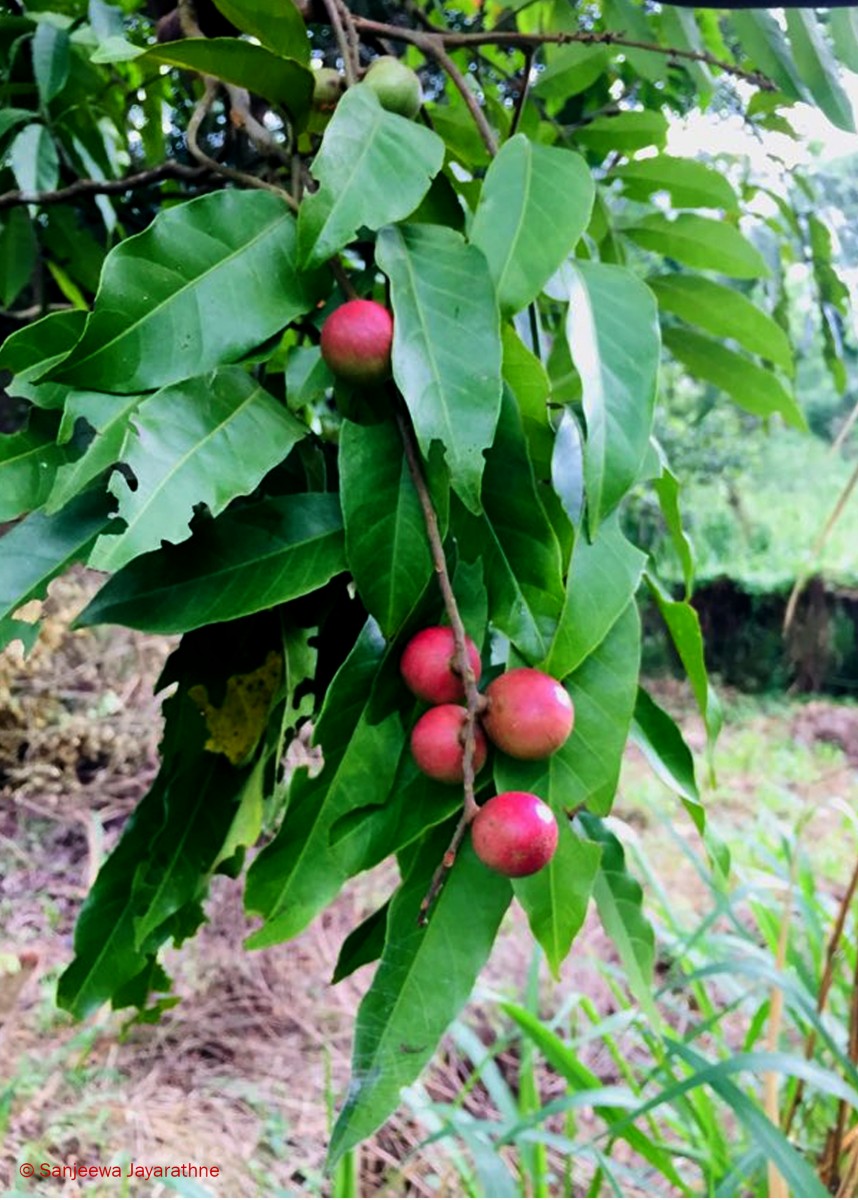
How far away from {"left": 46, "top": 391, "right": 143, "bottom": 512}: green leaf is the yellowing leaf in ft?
0.39

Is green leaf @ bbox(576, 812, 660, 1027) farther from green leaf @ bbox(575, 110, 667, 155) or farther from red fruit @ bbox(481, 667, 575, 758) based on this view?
green leaf @ bbox(575, 110, 667, 155)

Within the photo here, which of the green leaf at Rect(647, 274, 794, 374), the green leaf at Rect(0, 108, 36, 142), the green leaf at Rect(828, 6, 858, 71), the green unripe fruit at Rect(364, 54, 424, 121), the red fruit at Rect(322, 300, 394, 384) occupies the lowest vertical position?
the green leaf at Rect(0, 108, 36, 142)

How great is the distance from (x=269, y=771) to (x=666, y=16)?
45 cm

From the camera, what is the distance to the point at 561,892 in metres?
0.31

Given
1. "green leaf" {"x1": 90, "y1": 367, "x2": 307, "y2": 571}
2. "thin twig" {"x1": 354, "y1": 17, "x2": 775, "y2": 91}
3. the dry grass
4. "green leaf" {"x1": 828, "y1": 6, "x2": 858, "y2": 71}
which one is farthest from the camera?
the dry grass

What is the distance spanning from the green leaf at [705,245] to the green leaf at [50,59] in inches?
12.3

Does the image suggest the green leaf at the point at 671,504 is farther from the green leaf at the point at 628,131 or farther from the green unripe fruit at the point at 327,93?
the green leaf at the point at 628,131

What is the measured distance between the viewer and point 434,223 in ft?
1.11

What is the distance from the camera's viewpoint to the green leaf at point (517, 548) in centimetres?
30

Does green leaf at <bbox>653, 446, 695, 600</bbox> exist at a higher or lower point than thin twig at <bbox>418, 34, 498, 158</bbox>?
lower

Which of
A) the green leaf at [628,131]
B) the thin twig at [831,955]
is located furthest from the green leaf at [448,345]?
the thin twig at [831,955]

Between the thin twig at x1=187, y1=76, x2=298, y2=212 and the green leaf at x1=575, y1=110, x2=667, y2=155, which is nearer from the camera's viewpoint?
the thin twig at x1=187, y1=76, x2=298, y2=212

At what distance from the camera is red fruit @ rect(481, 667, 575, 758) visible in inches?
10.8

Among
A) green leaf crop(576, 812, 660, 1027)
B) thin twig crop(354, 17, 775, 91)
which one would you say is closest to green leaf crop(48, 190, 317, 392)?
thin twig crop(354, 17, 775, 91)
